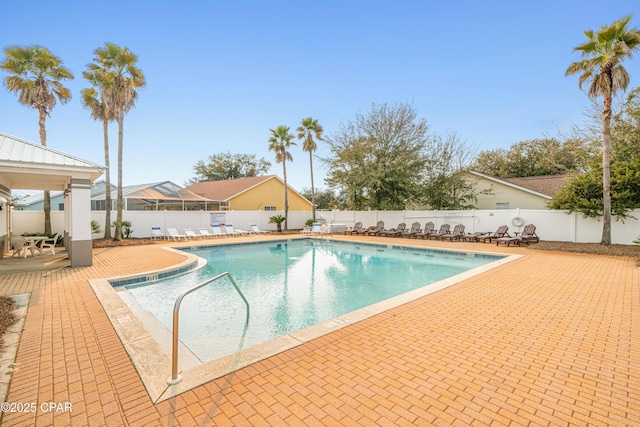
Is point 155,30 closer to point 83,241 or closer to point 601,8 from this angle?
point 83,241

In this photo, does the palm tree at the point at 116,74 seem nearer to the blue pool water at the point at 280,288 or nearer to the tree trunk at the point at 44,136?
the tree trunk at the point at 44,136

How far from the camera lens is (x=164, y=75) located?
518 inches

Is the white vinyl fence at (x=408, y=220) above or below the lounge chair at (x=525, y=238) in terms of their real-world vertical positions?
above

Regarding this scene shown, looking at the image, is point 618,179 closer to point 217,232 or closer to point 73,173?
point 73,173

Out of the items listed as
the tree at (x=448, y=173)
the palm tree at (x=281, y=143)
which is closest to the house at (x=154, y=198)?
the palm tree at (x=281, y=143)

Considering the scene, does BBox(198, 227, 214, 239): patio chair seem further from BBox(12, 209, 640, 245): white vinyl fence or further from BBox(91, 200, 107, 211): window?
BBox(91, 200, 107, 211): window

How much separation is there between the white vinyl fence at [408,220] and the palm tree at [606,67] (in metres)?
1.42

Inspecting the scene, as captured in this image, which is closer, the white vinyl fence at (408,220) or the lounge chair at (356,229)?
the white vinyl fence at (408,220)

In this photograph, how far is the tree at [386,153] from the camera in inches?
749

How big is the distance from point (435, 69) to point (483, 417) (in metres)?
16.3

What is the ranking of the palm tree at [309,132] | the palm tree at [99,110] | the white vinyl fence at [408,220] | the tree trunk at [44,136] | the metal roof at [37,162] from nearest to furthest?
the metal roof at [37,162]
the white vinyl fence at [408,220]
the tree trunk at [44,136]
the palm tree at [99,110]
the palm tree at [309,132]

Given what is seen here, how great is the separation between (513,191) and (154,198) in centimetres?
2379

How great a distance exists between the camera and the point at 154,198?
19.4 m

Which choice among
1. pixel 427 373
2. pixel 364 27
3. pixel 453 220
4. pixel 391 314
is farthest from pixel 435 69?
pixel 427 373
